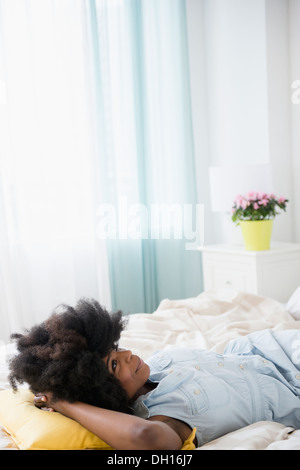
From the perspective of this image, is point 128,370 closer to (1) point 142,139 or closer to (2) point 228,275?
(2) point 228,275

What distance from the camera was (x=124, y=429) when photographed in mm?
965

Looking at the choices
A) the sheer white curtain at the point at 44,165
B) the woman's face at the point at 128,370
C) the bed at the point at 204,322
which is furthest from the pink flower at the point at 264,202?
the woman's face at the point at 128,370

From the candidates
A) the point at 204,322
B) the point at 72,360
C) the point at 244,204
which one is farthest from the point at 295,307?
the point at 72,360

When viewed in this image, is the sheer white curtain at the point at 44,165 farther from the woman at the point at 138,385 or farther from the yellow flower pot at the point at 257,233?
the woman at the point at 138,385

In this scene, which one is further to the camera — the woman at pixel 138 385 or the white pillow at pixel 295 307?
the white pillow at pixel 295 307

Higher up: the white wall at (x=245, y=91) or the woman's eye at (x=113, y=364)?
the white wall at (x=245, y=91)

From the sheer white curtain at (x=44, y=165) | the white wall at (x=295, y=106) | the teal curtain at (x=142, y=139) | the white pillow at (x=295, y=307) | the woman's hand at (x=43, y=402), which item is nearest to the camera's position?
the woman's hand at (x=43, y=402)

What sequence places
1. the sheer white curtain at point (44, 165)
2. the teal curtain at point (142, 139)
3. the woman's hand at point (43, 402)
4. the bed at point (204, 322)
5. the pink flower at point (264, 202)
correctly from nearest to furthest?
1. the woman's hand at point (43, 402)
2. the bed at point (204, 322)
3. the pink flower at point (264, 202)
4. the sheer white curtain at point (44, 165)
5. the teal curtain at point (142, 139)

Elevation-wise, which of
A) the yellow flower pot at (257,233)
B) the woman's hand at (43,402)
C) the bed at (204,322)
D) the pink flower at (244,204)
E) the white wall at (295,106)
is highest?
the white wall at (295,106)

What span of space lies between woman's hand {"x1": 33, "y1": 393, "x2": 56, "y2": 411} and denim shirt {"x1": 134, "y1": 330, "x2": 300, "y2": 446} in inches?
7.2

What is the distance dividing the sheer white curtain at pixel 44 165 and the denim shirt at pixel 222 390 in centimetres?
194

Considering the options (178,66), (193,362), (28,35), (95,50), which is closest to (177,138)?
(178,66)

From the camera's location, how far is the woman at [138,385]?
1.01m

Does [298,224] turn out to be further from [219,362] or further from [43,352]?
[43,352]
